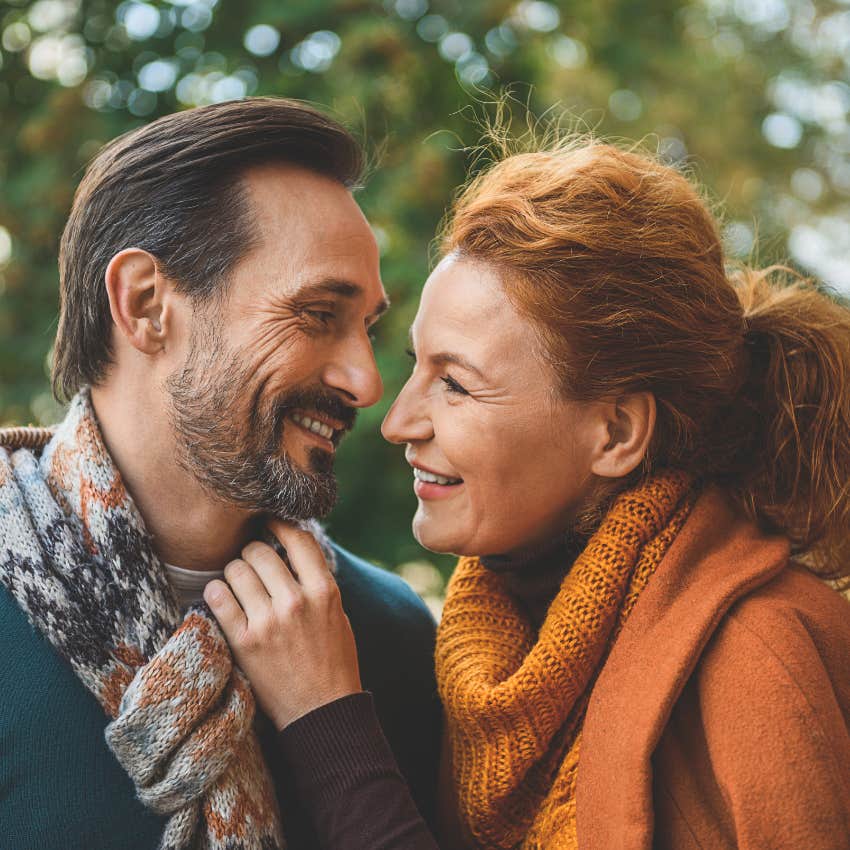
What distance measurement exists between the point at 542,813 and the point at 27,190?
302cm

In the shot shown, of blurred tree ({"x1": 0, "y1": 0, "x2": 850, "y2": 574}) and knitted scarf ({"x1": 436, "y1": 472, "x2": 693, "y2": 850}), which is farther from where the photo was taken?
blurred tree ({"x1": 0, "y1": 0, "x2": 850, "y2": 574})

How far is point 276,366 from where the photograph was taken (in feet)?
6.70

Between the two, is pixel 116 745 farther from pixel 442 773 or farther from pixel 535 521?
pixel 535 521

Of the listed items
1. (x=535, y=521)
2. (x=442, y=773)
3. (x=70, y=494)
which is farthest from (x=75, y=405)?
(x=442, y=773)

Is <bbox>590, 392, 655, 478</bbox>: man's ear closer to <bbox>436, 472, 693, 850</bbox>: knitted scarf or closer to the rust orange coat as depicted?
<bbox>436, 472, 693, 850</bbox>: knitted scarf

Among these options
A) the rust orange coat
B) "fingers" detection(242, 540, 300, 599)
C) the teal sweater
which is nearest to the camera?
the rust orange coat

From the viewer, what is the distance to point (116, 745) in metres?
1.73

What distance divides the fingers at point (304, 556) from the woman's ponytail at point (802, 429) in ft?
3.12

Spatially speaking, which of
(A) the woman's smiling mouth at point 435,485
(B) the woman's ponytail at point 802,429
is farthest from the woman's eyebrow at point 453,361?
(B) the woman's ponytail at point 802,429

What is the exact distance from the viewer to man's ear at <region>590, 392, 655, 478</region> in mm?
2053

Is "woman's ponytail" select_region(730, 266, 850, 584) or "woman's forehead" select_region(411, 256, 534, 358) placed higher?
"woman's forehead" select_region(411, 256, 534, 358)

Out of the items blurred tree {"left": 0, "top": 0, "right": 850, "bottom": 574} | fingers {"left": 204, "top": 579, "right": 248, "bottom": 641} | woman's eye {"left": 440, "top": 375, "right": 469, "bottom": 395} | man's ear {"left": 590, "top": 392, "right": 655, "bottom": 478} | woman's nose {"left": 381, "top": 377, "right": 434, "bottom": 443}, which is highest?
blurred tree {"left": 0, "top": 0, "right": 850, "bottom": 574}

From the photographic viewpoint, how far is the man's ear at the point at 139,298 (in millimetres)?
2059

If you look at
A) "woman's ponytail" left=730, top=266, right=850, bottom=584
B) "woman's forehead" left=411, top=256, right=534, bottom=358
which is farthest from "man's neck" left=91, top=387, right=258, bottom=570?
"woman's ponytail" left=730, top=266, right=850, bottom=584
